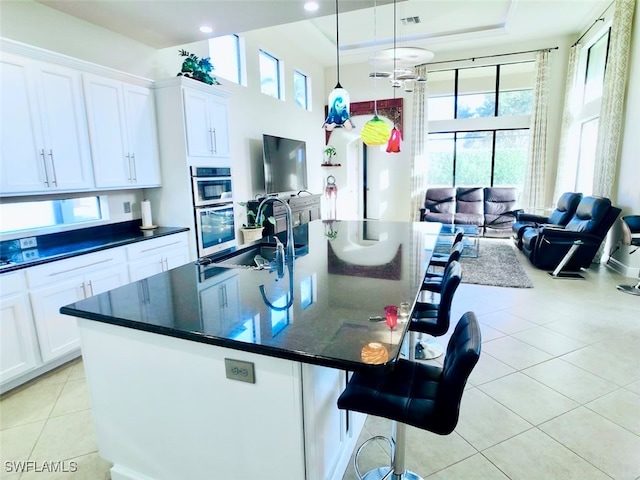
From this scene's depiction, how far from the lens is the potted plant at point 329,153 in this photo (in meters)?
8.30

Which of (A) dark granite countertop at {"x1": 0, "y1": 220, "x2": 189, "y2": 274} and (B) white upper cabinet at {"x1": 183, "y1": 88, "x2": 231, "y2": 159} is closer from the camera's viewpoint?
(A) dark granite countertop at {"x1": 0, "y1": 220, "x2": 189, "y2": 274}

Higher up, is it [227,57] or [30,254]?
[227,57]

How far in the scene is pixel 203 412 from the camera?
54.1 inches

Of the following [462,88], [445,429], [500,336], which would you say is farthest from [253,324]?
[462,88]

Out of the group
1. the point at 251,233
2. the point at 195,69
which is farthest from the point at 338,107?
the point at 251,233

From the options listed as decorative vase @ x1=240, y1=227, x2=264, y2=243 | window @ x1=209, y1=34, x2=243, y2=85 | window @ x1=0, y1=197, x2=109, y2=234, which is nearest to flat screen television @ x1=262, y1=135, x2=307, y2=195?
decorative vase @ x1=240, y1=227, x2=264, y2=243

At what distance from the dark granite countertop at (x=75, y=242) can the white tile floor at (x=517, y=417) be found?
86cm

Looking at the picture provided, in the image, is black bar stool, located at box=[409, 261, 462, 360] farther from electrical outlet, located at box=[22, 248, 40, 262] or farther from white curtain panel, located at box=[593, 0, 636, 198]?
white curtain panel, located at box=[593, 0, 636, 198]

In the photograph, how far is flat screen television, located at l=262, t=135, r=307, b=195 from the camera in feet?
18.5

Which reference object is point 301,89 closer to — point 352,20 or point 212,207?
point 352,20

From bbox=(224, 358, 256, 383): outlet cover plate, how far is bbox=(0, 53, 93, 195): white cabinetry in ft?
7.40

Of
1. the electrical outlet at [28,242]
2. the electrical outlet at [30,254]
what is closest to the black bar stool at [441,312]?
the electrical outlet at [30,254]

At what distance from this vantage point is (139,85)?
343cm

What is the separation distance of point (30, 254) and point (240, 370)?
2285mm
